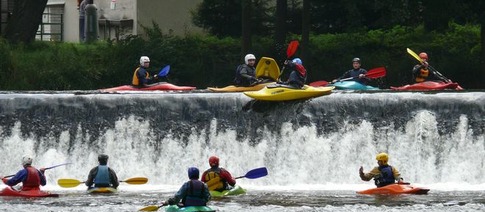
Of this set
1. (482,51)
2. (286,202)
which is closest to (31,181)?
(286,202)

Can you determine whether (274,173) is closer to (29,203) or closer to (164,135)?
(164,135)

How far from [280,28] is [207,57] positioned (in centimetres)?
285

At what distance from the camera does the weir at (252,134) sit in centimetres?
3384

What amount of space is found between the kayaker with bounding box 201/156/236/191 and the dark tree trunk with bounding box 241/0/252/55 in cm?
1825

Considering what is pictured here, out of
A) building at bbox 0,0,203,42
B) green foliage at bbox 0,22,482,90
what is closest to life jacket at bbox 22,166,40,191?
green foliage at bbox 0,22,482,90

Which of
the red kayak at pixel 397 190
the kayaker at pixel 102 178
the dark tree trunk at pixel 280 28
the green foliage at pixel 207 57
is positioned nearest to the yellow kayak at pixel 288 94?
the kayaker at pixel 102 178

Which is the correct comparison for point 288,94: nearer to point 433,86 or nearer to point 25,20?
point 433,86

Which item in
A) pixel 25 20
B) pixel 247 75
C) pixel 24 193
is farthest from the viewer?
pixel 25 20

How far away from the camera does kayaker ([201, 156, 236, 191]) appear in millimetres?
30062

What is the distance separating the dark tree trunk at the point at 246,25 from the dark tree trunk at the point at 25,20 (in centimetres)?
673

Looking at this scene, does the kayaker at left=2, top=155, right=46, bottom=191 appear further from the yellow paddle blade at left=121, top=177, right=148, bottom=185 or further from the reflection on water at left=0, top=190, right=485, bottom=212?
the yellow paddle blade at left=121, top=177, right=148, bottom=185

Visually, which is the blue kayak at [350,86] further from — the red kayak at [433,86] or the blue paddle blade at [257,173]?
the blue paddle blade at [257,173]

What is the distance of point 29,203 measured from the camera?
29.2 meters

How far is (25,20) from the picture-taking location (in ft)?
170
